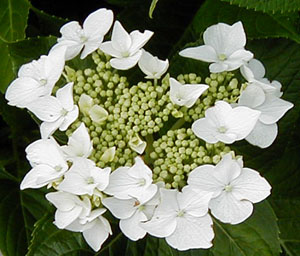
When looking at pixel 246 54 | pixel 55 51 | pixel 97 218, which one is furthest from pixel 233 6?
pixel 97 218

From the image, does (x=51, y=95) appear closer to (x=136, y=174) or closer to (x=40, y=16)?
(x=136, y=174)

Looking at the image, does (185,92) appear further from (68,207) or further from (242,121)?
(68,207)

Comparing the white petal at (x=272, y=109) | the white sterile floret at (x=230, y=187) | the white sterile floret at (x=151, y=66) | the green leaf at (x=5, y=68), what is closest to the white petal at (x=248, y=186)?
the white sterile floret at (x=230, y=187)

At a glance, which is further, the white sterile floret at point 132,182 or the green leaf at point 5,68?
the green leaf at point 5,68

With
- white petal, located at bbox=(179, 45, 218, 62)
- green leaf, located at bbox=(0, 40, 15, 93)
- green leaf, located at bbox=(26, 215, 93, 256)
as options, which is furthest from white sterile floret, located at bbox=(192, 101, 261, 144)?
green leaf, located at bbox=(0, 40, 15, 93)

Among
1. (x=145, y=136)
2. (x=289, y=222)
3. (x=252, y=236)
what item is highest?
(x=145, y=136)

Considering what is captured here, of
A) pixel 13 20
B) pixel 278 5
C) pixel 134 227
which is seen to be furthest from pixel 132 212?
pixel 13 20

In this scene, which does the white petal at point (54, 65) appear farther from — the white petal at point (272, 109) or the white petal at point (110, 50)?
the white petal at point (272, 109)
